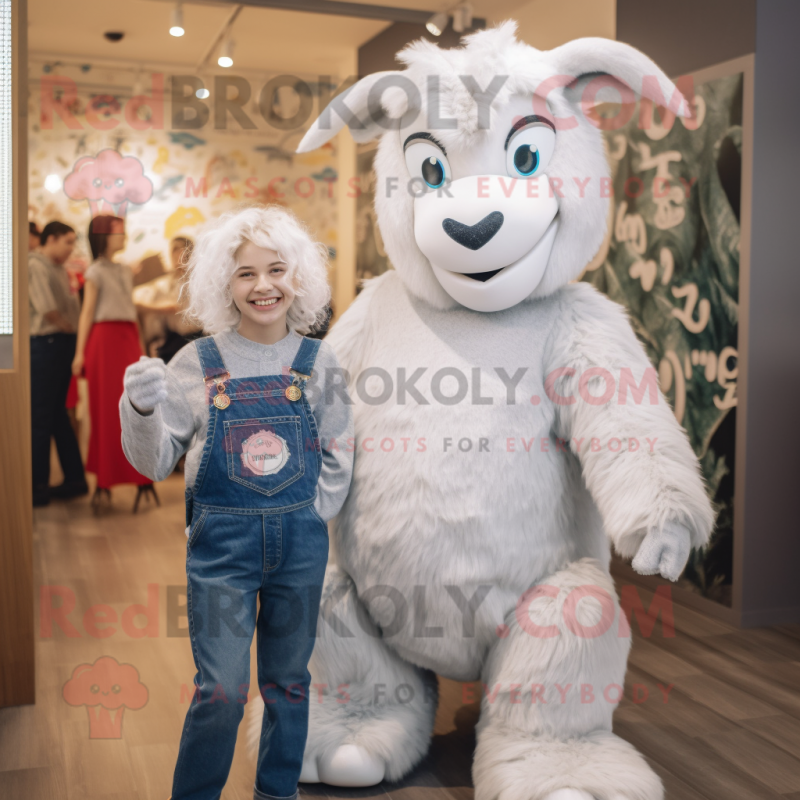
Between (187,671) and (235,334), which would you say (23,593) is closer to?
(187,671)

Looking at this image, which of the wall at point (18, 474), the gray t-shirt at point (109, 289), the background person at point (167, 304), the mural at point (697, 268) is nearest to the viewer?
the wall at point (18, 474)

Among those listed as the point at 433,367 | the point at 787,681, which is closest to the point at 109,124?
the point at 433,367

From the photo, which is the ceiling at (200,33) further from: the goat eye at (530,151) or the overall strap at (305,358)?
the overall strap at (305,358)

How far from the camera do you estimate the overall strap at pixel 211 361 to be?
4.75 ft

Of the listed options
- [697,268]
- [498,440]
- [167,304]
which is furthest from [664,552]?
[167,304]

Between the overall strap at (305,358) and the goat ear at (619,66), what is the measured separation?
28.2 inches

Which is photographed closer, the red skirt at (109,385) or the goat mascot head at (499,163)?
the goat mascot head at (499,163)

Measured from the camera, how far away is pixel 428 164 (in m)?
1.70

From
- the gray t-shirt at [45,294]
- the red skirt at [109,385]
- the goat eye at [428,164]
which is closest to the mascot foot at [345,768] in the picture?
the goat eye at [428,164]

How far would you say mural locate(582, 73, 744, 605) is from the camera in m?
2.67

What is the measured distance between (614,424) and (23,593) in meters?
1.38


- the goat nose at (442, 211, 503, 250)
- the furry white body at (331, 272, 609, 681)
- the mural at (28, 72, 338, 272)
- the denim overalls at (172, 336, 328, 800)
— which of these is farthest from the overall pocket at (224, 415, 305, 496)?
the mural at (28, 72, 338, 272)

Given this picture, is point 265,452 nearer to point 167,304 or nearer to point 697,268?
point 697,268

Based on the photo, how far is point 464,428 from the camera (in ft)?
5.46
